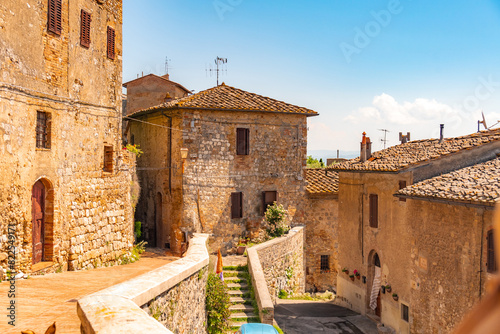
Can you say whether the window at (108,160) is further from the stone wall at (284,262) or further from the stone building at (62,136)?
the stone wall at (284,262)

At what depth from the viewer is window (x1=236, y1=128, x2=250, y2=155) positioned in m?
21.3

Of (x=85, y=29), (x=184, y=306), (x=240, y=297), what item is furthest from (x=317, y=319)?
(x=85, y=29)

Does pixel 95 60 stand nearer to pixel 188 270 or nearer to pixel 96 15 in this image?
pixel 96 15

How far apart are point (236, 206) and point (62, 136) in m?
10.4

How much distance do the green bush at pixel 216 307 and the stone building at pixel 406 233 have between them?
6.27 metres

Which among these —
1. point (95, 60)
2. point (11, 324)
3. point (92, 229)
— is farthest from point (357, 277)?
point (11, 324)

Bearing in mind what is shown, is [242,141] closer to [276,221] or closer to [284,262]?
[276,221]

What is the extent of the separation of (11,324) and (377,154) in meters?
17.6

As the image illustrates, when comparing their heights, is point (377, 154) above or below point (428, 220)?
above

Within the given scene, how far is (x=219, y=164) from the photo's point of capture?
20.7m

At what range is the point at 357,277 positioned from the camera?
19.6m

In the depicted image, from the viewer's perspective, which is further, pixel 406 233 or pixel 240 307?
pixel 406 233

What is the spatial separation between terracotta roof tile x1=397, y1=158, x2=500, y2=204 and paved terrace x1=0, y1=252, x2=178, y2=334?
8726 mm

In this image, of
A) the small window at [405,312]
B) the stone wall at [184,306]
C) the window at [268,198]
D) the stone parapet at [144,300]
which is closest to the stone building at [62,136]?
the stone parapet at [144,300]
